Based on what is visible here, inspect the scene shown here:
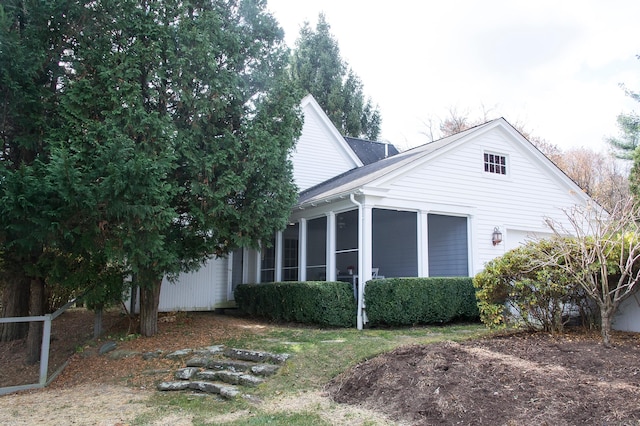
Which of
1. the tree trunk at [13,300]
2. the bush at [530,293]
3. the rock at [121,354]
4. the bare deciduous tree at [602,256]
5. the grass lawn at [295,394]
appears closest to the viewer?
the grass lawn at [295,394]

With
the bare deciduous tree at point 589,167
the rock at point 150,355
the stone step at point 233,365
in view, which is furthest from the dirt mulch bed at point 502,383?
the bare deciduous tree at point 589,167

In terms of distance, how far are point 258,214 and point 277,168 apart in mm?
991

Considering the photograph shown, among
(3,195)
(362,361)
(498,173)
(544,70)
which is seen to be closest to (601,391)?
(362,361)

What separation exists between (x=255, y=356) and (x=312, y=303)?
2.90 meters

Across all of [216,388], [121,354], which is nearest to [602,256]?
[216,388]

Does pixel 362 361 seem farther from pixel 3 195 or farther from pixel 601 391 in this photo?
pixel 3 195

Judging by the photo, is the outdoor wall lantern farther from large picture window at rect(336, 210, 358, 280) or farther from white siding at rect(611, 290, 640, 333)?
large picture window at rect(336, 210, 358, 280)

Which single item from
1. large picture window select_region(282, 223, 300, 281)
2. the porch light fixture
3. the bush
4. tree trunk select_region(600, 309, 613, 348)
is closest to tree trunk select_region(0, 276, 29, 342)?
large picture window select_region(282, 223, 300, 281)

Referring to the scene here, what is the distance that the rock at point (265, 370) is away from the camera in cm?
629

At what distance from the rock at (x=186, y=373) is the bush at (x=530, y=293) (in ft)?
14.5

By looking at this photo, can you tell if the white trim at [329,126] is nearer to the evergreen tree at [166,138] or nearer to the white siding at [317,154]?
the white siding at [317,154]

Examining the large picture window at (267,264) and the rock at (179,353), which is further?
the large picture window at (267,264)

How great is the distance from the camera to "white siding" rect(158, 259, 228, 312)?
41.5 feet

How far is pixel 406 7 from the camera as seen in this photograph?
33.5ft
